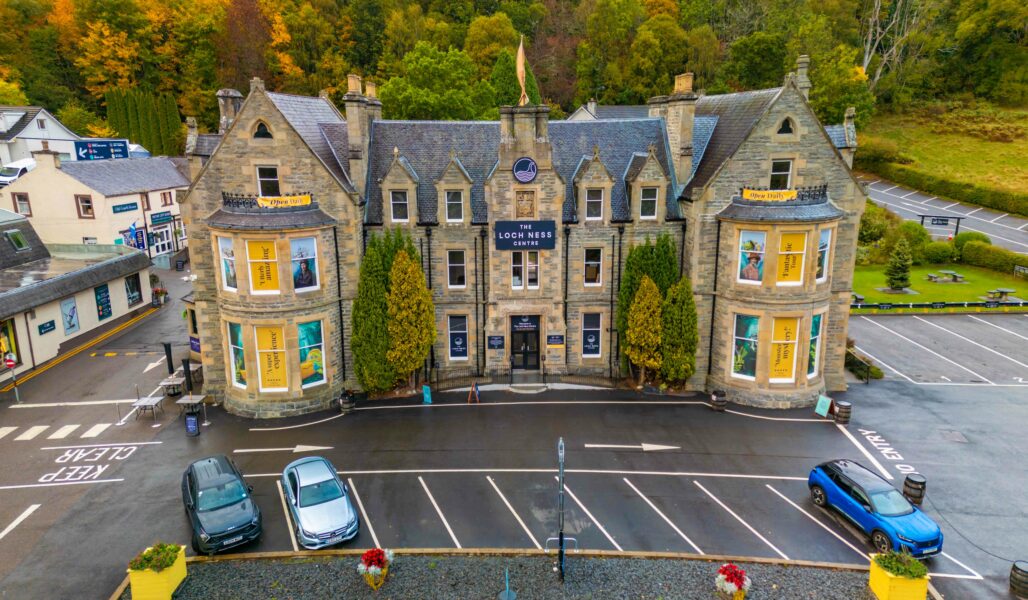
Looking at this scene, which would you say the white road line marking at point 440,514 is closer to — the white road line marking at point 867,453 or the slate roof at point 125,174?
the white road line marking at point 867,453

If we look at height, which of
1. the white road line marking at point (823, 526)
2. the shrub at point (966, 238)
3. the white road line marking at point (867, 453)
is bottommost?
the white road line marking at point (823, 526)

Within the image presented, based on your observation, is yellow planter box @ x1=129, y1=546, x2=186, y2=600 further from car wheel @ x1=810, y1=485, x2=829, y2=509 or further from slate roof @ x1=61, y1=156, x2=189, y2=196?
slate roof @ x1=61, y1=156, x2=189, y2=196

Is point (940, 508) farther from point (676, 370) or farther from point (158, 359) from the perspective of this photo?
point (158, 359)

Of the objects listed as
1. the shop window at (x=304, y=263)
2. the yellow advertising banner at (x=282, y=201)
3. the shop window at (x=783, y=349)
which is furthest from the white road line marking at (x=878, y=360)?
the yellow advertising banner at (x=282, y=201)

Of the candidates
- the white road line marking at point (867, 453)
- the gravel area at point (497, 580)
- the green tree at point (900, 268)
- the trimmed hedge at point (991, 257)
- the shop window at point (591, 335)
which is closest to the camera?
the gravel area at point (497, 580)

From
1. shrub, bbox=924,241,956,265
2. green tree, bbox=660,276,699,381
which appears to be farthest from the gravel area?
shrub, bbox=924,241,956,265

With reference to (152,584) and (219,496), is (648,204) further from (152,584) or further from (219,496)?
(152,584)

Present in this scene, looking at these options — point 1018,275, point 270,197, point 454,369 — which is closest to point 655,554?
point 454,369
